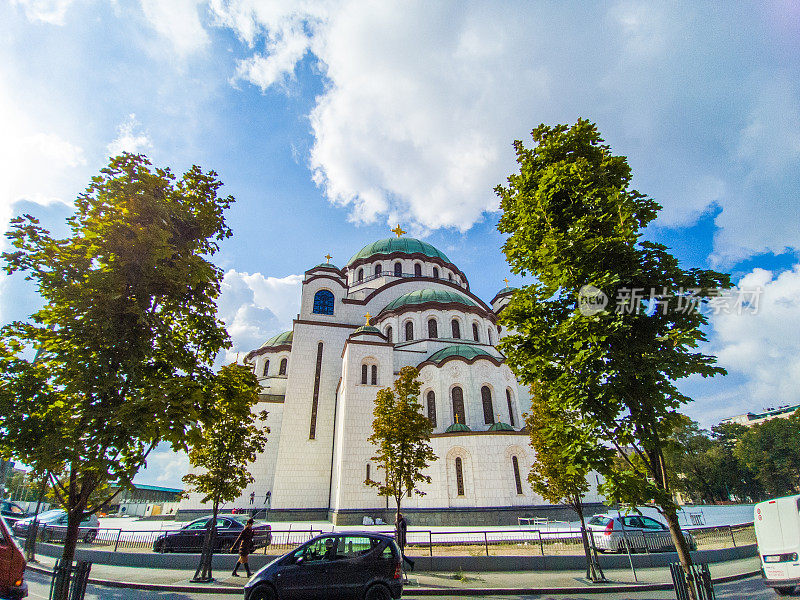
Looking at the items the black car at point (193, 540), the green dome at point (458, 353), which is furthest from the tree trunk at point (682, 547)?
the green dome at point (458, 353)

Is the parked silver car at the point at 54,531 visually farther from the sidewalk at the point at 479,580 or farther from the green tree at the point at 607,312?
the green tree at the point at 607,312

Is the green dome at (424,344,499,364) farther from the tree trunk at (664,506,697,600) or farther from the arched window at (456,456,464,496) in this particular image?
the tree trunk at (664,506,697,600)

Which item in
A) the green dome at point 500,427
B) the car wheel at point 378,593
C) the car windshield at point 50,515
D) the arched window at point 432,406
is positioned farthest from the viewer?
the arched window at point 432,406

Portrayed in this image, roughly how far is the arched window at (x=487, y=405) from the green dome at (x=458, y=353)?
86.9 inches

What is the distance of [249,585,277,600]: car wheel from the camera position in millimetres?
7555

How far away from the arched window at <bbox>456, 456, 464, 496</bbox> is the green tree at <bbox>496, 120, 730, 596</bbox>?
15794 millimetres

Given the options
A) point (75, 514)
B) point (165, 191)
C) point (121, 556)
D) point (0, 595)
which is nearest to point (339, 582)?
point (75, 514)

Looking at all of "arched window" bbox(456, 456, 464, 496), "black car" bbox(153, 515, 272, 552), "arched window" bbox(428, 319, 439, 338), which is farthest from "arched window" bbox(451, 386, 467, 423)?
"black car" bbox(153, 515, 272, 552)

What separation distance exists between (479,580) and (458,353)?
16.8m

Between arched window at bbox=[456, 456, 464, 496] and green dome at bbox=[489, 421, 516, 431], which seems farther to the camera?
green dome at bbox=[489, 421, 516, 431]

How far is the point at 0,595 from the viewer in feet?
20.1

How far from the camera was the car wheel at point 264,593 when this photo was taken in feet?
24.8

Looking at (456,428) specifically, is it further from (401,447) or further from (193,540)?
(193,540)

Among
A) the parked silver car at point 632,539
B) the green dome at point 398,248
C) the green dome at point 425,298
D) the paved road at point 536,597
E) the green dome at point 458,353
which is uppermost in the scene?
the green dome at point 398,248
